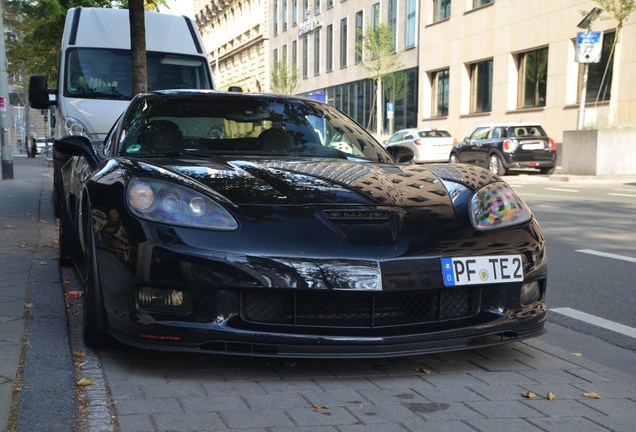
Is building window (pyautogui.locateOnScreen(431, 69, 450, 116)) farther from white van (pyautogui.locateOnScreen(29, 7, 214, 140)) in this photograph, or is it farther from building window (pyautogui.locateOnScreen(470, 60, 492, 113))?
white van (pyautogui.locateOnScreen(29, 7, 214, 140))

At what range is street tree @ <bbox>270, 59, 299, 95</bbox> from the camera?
50375 millimetres

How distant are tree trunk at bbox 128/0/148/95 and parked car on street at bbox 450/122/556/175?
45.9 ft

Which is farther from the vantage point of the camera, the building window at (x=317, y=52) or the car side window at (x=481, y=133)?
the building window at (x=317, y=52)

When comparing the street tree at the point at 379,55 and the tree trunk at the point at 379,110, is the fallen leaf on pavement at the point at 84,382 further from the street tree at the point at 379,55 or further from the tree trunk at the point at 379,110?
the tree trunk at the point at 379,110

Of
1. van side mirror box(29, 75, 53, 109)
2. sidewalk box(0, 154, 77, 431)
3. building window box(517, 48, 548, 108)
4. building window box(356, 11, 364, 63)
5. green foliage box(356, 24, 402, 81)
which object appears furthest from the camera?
building window box(356, 11, 364, 63)

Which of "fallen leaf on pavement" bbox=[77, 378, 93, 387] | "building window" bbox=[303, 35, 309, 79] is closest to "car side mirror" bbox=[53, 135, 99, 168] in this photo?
"fallen leaf on pavement" bbox=[77, 378, 93, 387]

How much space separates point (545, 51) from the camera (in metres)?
27.4

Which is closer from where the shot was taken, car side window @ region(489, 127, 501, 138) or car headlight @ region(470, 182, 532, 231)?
car headlight @ region(470, 182, 532, 231)

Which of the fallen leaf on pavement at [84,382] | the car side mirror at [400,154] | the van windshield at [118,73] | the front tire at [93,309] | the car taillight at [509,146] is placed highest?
the van windshield at [118,73]

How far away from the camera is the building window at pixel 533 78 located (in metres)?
27.4

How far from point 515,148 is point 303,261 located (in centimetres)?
1903

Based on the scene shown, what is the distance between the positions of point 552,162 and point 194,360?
63.9ft

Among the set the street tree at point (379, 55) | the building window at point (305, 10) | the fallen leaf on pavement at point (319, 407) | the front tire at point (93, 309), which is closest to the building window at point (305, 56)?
the building window at point (305, 10)

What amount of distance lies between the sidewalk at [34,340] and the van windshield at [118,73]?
2.71m
